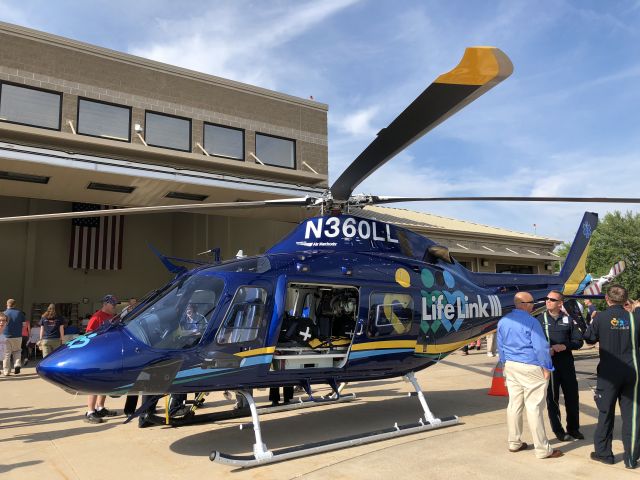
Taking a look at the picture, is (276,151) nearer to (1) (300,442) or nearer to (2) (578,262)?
(2) (578,262)

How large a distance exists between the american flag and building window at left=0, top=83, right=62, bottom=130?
6.15 m

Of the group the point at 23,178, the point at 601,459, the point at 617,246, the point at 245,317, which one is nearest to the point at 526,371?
the point at 601,459

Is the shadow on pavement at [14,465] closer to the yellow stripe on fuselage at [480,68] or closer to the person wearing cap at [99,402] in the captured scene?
the person wearing cap at [99,402]

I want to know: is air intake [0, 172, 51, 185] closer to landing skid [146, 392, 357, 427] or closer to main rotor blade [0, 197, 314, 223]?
main rotor blade [0, 197, 314, 223]

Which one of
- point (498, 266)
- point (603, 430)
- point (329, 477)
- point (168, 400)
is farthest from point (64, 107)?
point (498, 266)

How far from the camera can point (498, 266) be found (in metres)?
24.9

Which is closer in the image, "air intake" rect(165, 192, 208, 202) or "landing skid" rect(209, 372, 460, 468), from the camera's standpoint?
"landing skid" rect(209, 372, 460, 468)

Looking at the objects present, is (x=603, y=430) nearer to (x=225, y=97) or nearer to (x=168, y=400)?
(x=168, y=400)

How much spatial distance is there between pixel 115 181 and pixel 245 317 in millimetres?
9517

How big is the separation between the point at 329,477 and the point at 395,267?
2948 millimetres

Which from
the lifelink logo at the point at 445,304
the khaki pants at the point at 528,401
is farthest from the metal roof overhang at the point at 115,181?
the khaki pants at the point at 528,401

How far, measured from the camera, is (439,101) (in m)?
4.48

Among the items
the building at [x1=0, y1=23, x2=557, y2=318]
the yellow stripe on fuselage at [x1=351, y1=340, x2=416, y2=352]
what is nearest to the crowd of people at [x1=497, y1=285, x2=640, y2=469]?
the yellow stripe on fuselage at [x1=351, y1=340, x2=416, y2=352]

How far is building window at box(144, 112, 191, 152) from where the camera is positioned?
15.8 m
